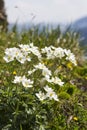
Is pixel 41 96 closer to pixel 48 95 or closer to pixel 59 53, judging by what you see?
pixel 48 95

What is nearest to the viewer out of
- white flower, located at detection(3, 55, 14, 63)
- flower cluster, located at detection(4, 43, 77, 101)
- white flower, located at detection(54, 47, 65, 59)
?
flower cluster, located at detection(4, 43, 77, 101)

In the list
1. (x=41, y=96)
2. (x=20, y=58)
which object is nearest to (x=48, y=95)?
(x=41, y=96)

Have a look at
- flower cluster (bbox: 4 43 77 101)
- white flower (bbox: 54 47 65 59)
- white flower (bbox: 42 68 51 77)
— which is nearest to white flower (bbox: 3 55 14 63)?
flower cluster (bbox: 4 43 77 101)

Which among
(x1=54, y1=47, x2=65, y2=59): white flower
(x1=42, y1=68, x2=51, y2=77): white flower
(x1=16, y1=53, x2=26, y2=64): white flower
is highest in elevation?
(x1=54, y1=47, x2=65, y2=59): white flower

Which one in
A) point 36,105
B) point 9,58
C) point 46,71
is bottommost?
point 36,105

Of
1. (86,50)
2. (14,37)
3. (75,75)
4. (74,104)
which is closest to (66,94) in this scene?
(74,104)

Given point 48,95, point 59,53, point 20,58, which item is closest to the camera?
point 48,95

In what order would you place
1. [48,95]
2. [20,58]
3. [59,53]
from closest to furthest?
[48,95] → [20,58] → [59,53]

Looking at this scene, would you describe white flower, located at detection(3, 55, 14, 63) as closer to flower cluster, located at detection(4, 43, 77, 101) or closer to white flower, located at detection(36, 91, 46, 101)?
flower cluster, located at detection(4, 43, 77, 101)

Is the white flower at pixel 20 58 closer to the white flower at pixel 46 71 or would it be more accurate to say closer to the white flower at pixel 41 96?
the white flower at pixel 46 71

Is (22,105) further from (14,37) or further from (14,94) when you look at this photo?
(14,37)

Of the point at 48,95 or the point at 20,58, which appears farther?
the point at 20,58
